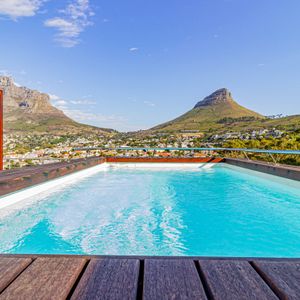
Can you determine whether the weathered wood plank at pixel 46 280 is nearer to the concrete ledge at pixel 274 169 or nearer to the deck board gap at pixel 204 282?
the deck board gap at pixel 204 282

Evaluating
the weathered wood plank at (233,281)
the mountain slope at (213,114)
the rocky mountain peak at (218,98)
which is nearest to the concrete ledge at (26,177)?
the weathered wood plank at (233,281)

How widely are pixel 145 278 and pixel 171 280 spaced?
83mm

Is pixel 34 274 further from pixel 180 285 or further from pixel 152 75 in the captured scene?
pixel 152 75

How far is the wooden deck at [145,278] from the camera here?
0.65m

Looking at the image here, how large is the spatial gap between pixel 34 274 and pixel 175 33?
15.0 metres

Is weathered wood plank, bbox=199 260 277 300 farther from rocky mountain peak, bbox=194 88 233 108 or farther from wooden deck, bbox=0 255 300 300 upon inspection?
rocky mountain peak, bbox=194 88 233 108

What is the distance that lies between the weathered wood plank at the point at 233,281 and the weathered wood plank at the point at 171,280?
0.04m

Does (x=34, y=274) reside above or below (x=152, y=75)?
below

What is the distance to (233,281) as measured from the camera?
71cm

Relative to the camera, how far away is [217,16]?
35.9 ft

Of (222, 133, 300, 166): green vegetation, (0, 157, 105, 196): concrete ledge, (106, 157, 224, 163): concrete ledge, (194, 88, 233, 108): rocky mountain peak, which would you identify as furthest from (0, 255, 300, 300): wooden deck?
(194, 88, 233, 108): rocky mountain peak

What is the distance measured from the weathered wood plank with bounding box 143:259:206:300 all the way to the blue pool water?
59.5 inches

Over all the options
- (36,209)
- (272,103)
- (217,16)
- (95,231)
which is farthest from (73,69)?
(272,103)

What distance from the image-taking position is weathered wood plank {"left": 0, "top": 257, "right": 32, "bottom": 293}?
0.71m
